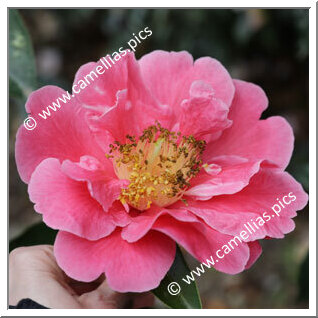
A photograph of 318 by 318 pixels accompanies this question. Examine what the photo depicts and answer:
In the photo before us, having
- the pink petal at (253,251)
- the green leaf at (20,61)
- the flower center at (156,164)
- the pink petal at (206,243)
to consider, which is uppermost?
the green leaf at (20,61)

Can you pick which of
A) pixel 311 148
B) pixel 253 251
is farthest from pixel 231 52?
pixel 253 251

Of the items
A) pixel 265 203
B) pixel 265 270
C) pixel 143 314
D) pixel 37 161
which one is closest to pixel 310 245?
pixel 265 203

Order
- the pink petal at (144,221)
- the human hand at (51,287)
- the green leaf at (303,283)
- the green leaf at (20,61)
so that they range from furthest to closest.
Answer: the green leaf at (303,283)
the green leaf at (20,61)
the human hand at (51,287)
the pink petal at (144,221)

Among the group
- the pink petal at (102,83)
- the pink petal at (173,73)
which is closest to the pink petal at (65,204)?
the pink petal at (102,83)

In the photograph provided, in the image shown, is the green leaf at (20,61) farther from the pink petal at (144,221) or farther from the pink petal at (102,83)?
the pink petal at (144,221)

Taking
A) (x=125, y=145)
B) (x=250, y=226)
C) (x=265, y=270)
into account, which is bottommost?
(x=265, y=270)
